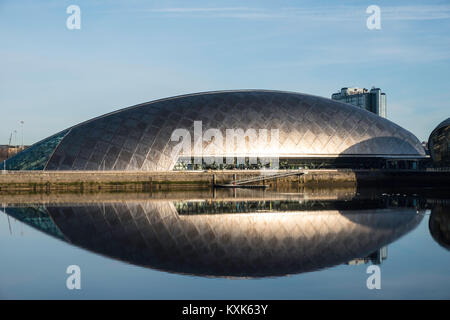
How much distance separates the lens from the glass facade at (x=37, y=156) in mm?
57250

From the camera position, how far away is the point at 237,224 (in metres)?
23.4

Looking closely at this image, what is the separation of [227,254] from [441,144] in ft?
177

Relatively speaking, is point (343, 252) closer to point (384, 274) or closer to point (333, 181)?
point (384, 274)

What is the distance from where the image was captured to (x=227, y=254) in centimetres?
1609

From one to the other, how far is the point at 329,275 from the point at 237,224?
10388 millimetres

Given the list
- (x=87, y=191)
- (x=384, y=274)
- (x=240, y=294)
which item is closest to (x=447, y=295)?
(x=384, y=274)

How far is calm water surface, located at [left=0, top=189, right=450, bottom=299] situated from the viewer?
11.9 m

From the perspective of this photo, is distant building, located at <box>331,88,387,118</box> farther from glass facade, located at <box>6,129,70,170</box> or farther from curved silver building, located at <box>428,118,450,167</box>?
glass facade, located at <box>6,129,70,170</box>

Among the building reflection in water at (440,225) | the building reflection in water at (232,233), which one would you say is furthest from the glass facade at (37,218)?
the building reflection in water at (440,225)

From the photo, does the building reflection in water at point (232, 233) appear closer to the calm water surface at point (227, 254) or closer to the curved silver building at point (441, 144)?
the calm water surface at point (227, 254)

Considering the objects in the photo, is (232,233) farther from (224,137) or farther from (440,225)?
(224,137)

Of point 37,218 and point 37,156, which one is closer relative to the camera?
point 37,218

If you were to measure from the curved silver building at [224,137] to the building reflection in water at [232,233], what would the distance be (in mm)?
24849

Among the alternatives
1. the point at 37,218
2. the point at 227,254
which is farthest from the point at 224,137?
the point at 227,254
